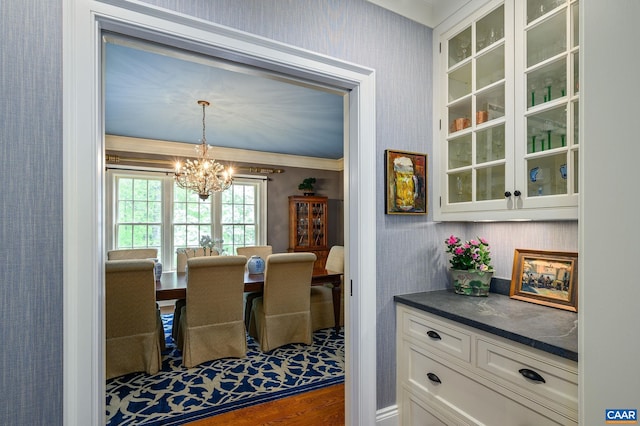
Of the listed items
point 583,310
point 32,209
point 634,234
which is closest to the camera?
point 634,234

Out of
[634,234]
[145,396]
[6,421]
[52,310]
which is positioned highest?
[634,234]

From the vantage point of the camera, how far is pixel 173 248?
511 centimetres

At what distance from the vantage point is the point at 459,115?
1.94 m

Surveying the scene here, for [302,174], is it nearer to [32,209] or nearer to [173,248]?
[173,248]

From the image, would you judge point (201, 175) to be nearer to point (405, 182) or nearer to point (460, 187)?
point (405, 182)

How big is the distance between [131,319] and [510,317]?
2784 millimetres

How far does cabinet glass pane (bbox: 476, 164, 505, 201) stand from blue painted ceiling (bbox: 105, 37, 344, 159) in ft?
3.08

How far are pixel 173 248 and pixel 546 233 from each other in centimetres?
495

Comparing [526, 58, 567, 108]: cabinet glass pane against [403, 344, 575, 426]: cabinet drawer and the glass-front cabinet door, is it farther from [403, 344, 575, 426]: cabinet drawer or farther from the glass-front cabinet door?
[403, 344, 575, 426]: cabinet drawer

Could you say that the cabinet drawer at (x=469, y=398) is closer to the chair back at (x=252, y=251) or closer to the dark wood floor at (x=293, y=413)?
the dark wood floor at (x=293, y=413)

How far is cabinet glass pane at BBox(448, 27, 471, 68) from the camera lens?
6.13ft

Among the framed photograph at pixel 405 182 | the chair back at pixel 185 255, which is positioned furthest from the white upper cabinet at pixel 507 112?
the chair back at pixel 185 255

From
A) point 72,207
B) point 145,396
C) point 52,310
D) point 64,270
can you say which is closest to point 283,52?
point 72,207

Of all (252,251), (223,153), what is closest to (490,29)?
(252,251)
